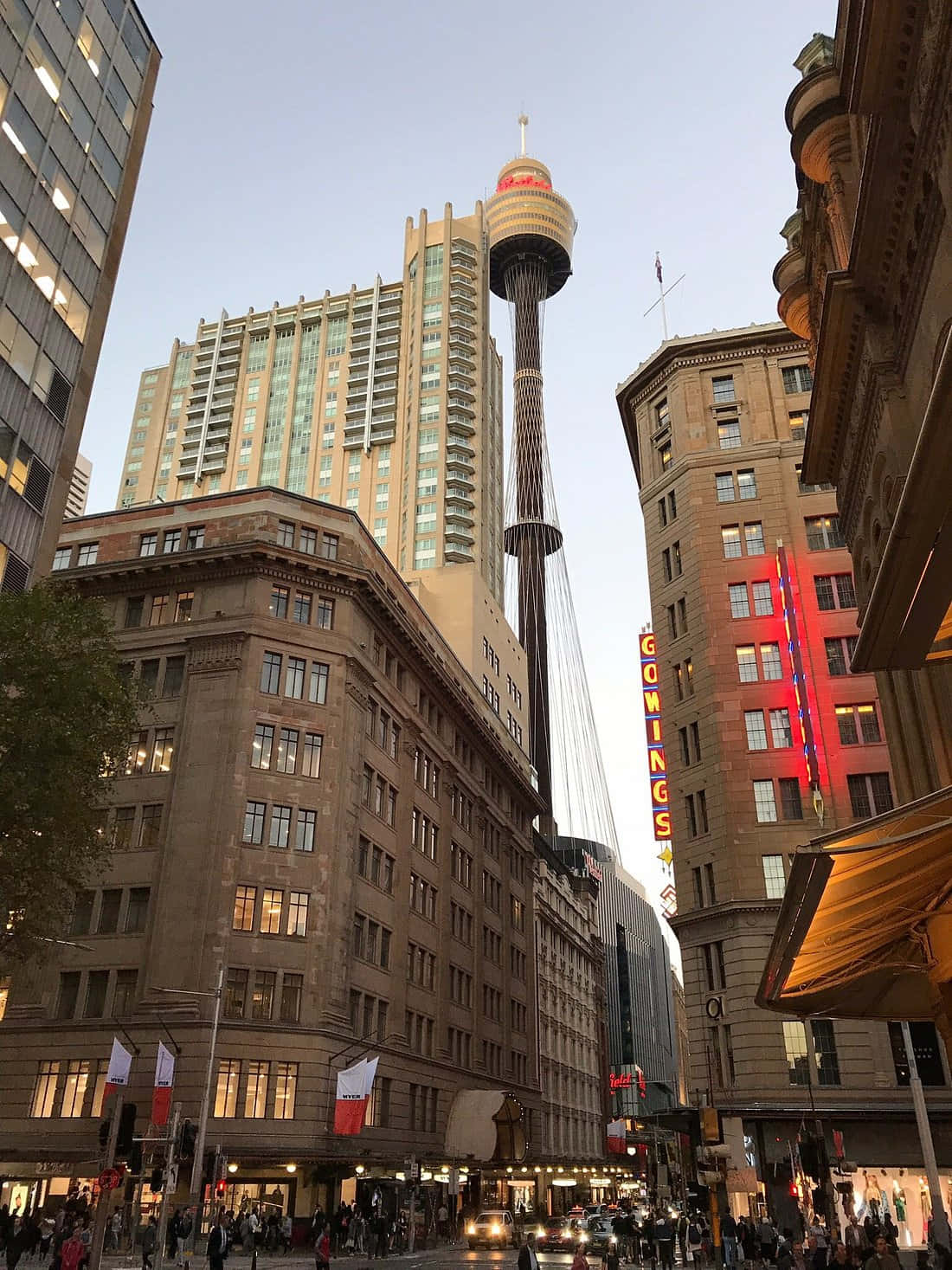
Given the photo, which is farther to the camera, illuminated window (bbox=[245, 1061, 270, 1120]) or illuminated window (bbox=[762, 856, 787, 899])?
illuminated window (bbox=[762, 856, 787, 899])

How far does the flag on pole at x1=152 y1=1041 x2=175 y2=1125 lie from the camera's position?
40.3 meters

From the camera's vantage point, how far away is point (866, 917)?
55.4ft

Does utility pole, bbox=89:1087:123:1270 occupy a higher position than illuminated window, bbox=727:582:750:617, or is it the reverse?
illuminated window, bbox=727:582:750:617

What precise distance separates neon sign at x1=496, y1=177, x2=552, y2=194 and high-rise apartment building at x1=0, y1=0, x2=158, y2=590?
12266 centimetres

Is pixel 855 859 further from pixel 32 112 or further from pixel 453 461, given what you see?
pixel 453 461

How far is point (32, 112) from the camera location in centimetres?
3947

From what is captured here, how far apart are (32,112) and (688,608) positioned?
122ft

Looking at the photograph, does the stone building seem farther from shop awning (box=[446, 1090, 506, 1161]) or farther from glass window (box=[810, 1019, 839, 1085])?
glass window (box=[810, 1019, 839, 1085])

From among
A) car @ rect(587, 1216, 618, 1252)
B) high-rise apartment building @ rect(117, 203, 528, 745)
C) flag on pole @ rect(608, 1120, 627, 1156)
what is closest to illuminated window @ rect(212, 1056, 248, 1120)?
car @ rect(587, 1216, 618, 1252)

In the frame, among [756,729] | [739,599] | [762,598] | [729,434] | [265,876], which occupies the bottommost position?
[265,876]

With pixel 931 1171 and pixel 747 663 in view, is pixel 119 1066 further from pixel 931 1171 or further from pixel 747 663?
pixel 747 663

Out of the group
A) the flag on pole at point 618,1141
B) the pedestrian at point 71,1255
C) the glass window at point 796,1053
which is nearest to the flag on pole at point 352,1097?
the glass window at point 796,1053

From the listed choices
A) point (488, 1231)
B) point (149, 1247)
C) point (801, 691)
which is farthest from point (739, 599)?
point (149, 1247)

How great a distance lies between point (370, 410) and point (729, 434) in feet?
280
